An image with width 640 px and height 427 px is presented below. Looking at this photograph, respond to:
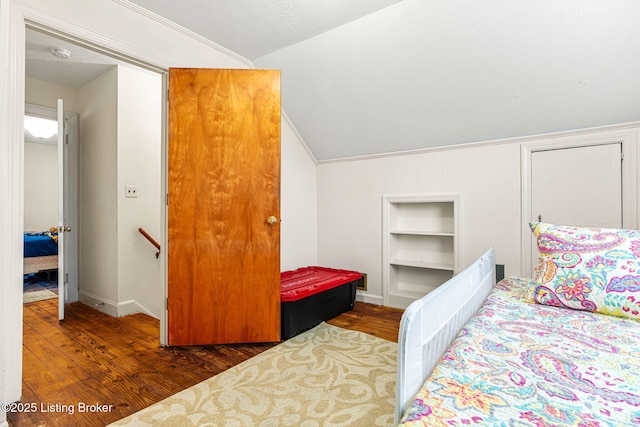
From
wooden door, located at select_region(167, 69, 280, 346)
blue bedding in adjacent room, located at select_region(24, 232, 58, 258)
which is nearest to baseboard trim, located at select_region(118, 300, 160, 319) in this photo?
wooden door, located at select_region(167, 69, 280, 346)

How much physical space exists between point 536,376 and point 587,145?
2.12 metres

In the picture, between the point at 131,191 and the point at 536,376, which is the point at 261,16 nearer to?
the point at 131,191

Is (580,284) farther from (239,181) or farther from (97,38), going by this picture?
(97,38)

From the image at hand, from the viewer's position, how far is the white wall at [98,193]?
109 inches

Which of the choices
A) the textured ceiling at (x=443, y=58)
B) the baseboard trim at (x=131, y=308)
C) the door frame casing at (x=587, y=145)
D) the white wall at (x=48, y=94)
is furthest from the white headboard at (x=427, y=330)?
the white wall at (x=48, y=94)

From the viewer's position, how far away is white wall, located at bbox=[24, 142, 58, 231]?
3982 mm

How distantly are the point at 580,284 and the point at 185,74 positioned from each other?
250 cm

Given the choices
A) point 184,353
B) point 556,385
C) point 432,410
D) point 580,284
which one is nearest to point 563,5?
point 580,284

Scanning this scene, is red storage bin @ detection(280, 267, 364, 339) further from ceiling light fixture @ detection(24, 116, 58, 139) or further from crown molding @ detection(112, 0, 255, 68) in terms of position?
ceiling light fixture @ detection(24, 116, 58, 139)

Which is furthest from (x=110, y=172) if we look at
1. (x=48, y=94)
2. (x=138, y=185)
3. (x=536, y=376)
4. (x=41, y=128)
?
(x=536, y=376)

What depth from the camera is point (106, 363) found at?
6.05 ft

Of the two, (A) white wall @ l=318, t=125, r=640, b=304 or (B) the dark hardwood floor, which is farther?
(A) white wall @ l=318, t=125, r=640, b=304

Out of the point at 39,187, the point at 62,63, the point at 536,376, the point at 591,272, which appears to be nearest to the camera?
the point at 536,376

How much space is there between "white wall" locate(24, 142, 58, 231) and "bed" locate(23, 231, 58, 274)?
0.71 ft
